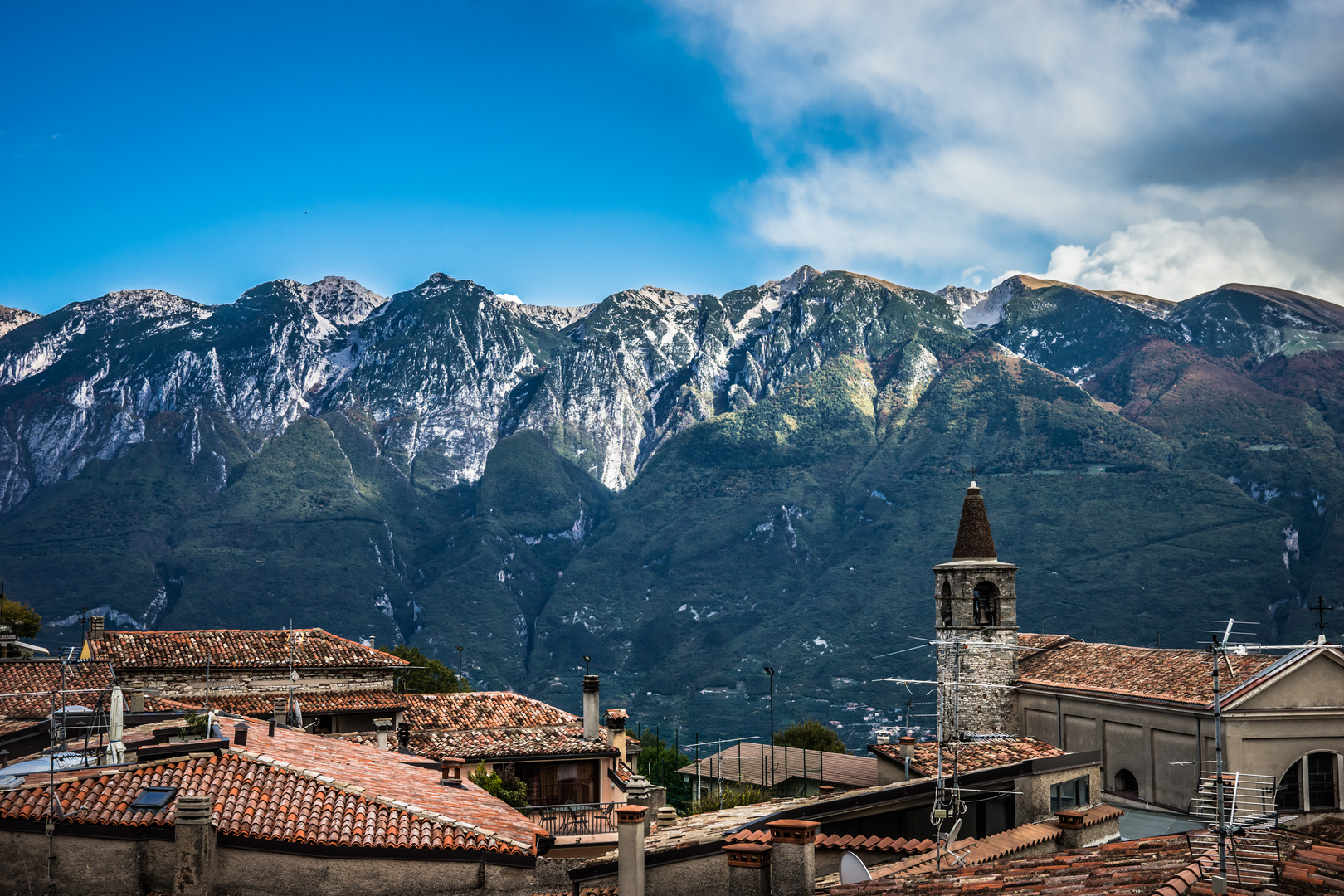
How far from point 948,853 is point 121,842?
1080cm

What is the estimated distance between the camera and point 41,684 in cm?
2980

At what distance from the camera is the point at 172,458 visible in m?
181

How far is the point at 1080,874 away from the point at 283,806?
10.5 metres

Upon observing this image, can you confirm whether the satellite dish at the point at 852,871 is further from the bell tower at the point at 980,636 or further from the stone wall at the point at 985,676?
the stone wall at the point at 985,676

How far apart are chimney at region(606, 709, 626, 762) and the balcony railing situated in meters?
4.89

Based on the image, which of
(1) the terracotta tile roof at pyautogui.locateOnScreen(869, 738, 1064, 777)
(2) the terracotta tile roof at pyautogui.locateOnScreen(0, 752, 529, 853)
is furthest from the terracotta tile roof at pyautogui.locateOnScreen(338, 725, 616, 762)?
(2) the terracotta tile roof at pyautogui.locateOnScreen(0, 752, 529, 853)

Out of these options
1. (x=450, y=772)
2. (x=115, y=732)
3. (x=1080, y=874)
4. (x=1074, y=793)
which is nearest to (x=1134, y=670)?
(x=1074, y=793)

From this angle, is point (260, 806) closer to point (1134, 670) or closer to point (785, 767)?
point (1134, 670)

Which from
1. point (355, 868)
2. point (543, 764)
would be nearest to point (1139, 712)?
point (543, 764)

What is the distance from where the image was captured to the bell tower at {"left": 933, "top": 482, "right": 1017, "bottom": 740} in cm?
3822

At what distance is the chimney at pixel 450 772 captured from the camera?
2165 cm

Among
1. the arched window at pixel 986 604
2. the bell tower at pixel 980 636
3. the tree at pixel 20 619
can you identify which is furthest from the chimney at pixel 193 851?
the tree at pixel 20 619

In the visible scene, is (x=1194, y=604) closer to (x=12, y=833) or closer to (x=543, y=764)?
(x=543, y=764)

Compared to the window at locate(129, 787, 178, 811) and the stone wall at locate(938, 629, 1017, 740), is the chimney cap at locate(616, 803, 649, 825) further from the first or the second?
the stone wall at locate(938, 629, 1017, 740)
